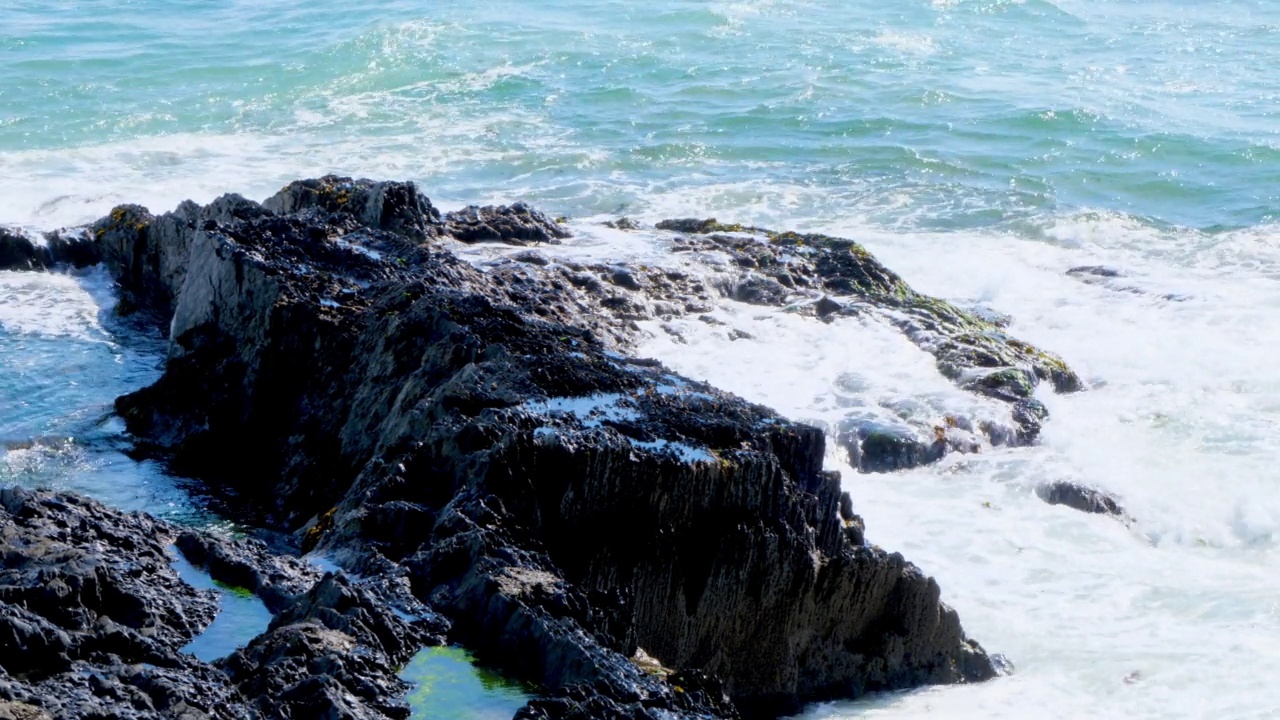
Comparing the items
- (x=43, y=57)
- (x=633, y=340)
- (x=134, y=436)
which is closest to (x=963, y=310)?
A: (x=633, y=340)

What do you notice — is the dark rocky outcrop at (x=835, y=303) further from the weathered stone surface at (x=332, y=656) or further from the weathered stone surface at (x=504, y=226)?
the weathered stone surface at (x=332, y=656)

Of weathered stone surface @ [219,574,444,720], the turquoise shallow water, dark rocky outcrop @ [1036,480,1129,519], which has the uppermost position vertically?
weathered stone surface @ [219,574,444,720]

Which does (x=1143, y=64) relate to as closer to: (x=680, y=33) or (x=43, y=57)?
(x=680, y=33)

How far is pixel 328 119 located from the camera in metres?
26.3

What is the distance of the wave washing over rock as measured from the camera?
5590 mm

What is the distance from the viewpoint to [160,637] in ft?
18.9

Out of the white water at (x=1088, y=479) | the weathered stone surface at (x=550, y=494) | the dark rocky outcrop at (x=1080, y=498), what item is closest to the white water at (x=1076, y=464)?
the white water at (x=1088, y=479)

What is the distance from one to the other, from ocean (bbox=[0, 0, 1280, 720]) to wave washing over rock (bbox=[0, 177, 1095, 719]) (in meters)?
0.47

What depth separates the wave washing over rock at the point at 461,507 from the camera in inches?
220

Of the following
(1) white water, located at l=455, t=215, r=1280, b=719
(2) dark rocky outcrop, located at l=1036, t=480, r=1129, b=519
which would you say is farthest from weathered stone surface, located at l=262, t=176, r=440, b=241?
(2) dark rocky outcrop, located at l=1036, t=480, r=1129, b=519

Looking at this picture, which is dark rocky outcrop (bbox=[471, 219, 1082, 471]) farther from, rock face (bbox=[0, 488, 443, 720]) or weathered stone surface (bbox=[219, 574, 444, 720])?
weathered stone surface (bbox=[219, 574, 444, 720])

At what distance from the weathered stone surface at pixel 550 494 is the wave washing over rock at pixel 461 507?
0.02 metres

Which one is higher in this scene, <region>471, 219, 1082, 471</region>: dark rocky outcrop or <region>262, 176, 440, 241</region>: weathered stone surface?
<region>262, 176, 440, 241</region>: weathered stone surface

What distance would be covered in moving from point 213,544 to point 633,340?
6.28m
